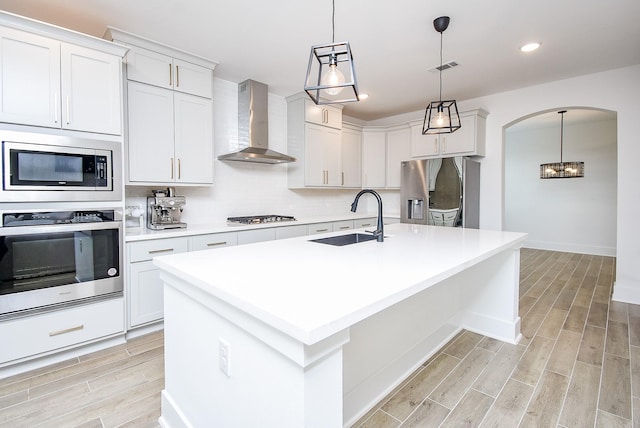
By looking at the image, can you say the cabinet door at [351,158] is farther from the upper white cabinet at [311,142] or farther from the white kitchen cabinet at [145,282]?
the white kitchen cabinet at [145,282]

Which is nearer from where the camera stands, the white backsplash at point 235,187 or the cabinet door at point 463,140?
the white backsplash at point 235,187

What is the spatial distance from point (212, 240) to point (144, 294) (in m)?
0.71

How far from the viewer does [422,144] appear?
4629 millimetres

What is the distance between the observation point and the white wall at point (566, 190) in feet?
18.9

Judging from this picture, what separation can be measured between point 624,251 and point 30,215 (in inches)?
217

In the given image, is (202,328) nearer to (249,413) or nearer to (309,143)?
(249,413)

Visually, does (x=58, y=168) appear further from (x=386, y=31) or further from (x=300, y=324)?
(x=386, y=31)

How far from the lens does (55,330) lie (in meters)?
2.17

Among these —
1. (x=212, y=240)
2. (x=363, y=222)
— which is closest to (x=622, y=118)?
(x=363, y=222)

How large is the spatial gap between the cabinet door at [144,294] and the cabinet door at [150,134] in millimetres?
790

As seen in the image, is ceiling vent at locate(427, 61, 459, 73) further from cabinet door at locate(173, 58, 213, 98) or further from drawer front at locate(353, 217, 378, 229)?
cabinet door at locate(173, 58, 213, 98)

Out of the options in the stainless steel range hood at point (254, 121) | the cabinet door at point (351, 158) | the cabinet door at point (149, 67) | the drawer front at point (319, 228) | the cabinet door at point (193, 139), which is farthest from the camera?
the cabinet door at point (351, 158)

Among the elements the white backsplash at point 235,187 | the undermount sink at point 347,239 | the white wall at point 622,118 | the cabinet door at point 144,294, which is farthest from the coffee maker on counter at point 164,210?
the white wall at point 622,118

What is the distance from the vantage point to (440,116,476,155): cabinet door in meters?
4.13
